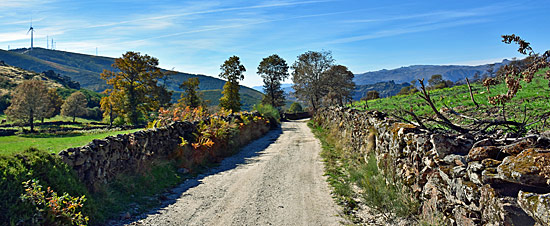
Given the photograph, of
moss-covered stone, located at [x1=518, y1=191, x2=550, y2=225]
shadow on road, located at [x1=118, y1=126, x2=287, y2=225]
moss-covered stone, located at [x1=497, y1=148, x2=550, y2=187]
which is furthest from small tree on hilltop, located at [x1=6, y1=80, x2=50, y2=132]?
moss-covered stone, located at [x1=518, y1=191, x2=550, y2=225]

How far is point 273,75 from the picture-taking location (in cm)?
6366

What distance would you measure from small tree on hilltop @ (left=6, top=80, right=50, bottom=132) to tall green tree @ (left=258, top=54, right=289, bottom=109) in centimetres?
3414

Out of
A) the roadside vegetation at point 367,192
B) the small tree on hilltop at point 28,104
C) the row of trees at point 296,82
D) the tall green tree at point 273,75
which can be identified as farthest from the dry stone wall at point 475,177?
the tall green tree at point 273,75

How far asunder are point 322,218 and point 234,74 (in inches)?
1665

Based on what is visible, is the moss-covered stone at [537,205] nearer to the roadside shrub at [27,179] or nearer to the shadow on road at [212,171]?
the shadow on road at [212,171]

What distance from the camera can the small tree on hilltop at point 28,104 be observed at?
138 feet

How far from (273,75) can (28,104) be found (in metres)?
37.8

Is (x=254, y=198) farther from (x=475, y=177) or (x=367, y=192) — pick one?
(x=475, y=177)

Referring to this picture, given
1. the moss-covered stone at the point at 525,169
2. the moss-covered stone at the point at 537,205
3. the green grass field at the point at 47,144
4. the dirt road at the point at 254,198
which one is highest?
the moss-covered stone at the point at 525,169

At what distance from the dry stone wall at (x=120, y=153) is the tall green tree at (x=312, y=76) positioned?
41.5 metres

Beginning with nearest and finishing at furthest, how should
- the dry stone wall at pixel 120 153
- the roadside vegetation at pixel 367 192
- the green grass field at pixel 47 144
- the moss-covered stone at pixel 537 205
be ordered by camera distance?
the moss-covered stone at pixel 537 205
the roadside vegetation at pixel 367 192
the dry stone wall at pixel 120 153
the green grass field at pixel 47 144

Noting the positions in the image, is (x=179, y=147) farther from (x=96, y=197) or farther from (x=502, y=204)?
A: (x=502, y=204)

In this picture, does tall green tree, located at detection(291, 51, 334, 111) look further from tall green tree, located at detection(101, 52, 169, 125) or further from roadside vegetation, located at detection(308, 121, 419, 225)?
roadside vegetation, located at detection(308, 121, 419, 225)

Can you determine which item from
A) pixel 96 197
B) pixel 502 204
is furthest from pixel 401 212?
pixel 96 197
